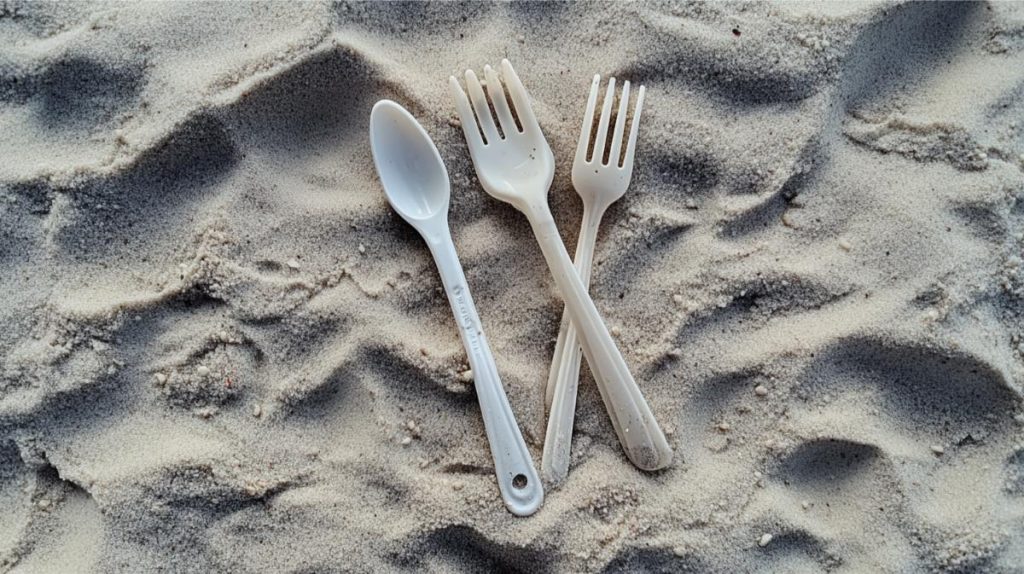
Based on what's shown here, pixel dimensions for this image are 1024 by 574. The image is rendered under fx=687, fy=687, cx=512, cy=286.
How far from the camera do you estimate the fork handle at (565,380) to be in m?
1.11

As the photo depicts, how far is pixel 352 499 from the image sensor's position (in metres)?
1.09

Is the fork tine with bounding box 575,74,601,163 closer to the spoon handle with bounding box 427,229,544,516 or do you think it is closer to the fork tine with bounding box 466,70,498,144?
the fork tine with bounding box 466,70,498,144

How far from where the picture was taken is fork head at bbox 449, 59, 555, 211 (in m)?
1.18

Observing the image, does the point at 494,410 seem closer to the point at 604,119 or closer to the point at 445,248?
the point at 445,248

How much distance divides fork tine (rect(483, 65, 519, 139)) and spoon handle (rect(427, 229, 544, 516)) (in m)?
0.25

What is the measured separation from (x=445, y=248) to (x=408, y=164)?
16cm

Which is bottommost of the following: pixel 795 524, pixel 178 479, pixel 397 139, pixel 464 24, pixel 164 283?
pixel 795 524

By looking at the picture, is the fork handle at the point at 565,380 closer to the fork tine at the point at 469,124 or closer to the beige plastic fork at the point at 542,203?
the beige plastic fork at the point at 542,203

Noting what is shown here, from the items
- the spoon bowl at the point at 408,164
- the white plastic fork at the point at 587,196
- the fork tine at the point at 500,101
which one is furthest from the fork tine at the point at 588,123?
the spoon bowl at the point at 408,164

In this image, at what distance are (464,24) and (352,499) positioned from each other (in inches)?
33.0

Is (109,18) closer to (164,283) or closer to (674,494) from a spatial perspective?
(164,283)

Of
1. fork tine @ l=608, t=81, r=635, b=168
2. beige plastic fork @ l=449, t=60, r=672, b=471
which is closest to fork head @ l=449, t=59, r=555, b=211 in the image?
beige plastic fork @ l=449, t=60, r=672, b=471

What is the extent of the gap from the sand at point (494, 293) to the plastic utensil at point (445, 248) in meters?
0.03

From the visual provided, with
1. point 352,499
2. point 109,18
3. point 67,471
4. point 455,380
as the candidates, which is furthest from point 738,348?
point 109,18
